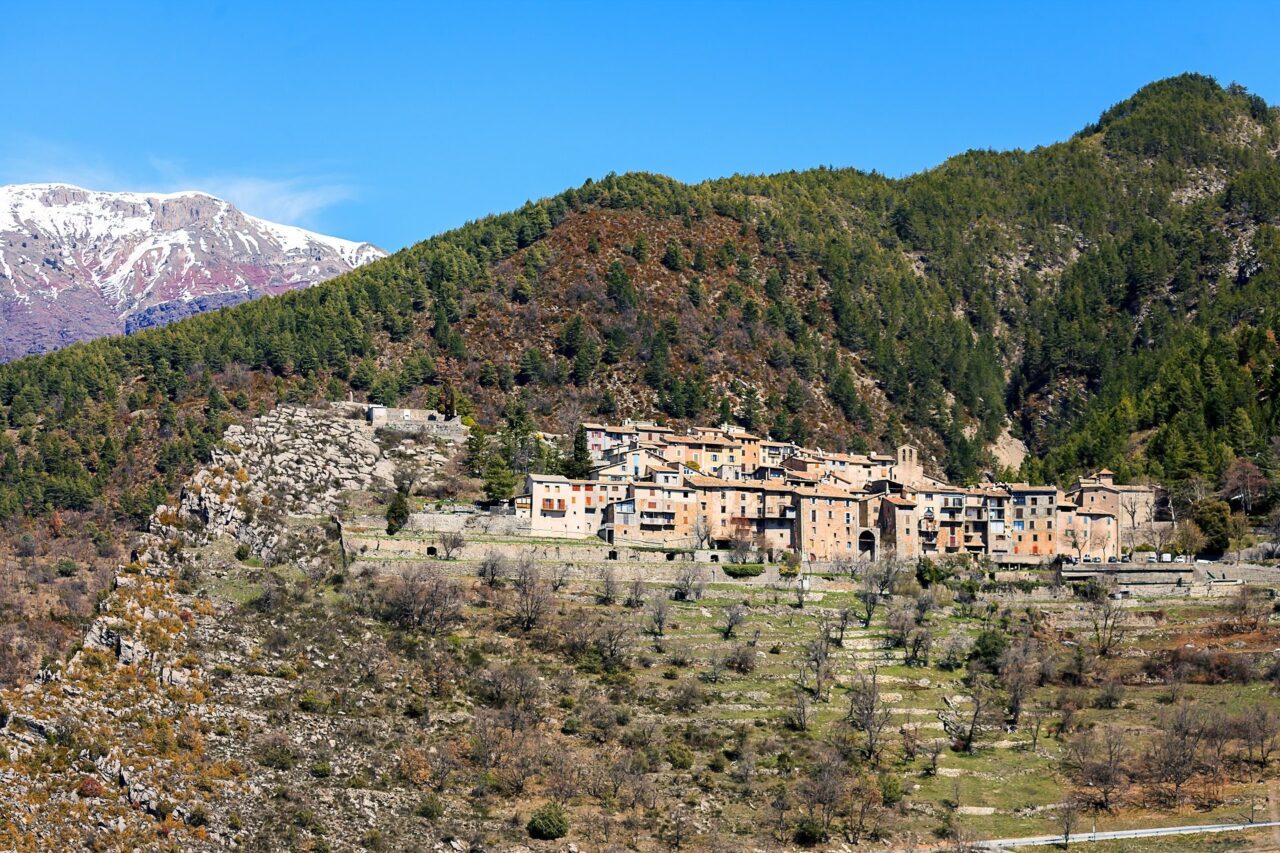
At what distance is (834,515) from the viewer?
5044 inches

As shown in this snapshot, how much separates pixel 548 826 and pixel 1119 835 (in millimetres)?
29208

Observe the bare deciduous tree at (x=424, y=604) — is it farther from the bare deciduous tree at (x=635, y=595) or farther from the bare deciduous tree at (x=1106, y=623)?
the bare deciduous tree at (x=1106, y=623)

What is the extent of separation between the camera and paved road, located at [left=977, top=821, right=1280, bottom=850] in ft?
276

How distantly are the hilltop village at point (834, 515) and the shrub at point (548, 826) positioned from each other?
1601 inches

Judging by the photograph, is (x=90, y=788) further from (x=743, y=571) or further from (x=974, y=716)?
(x=743, y=571)

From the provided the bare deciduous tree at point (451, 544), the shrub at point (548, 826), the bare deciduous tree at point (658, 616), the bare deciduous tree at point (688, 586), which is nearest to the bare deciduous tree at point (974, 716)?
the bare deciduous tree at point (658, 616)

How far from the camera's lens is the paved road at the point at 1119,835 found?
8406 centimetres

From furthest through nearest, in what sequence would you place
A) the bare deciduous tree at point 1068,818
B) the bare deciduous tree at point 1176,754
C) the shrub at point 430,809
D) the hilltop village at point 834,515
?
1. the hilltop village at point 834,515
2. the bare deciduous tree at point 1176,754
3. the bare deciduous tree at point 1068,818
4. the shrub at point 430,809

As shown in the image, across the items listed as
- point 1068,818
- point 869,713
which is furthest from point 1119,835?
point 869,713

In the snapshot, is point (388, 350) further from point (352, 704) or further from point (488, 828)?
point (488, 828)

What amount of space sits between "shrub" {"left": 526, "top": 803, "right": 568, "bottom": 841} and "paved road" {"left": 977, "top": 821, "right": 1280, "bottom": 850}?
69.0ft

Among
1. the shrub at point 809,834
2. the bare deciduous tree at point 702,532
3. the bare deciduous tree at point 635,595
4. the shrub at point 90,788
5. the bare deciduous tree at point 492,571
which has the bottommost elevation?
the shrub at point 809,834

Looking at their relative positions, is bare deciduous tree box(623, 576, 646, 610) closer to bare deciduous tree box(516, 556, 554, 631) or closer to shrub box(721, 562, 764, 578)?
bare deciduous tree box(516, 556, 554, 631)

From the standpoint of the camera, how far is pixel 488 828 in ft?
275
